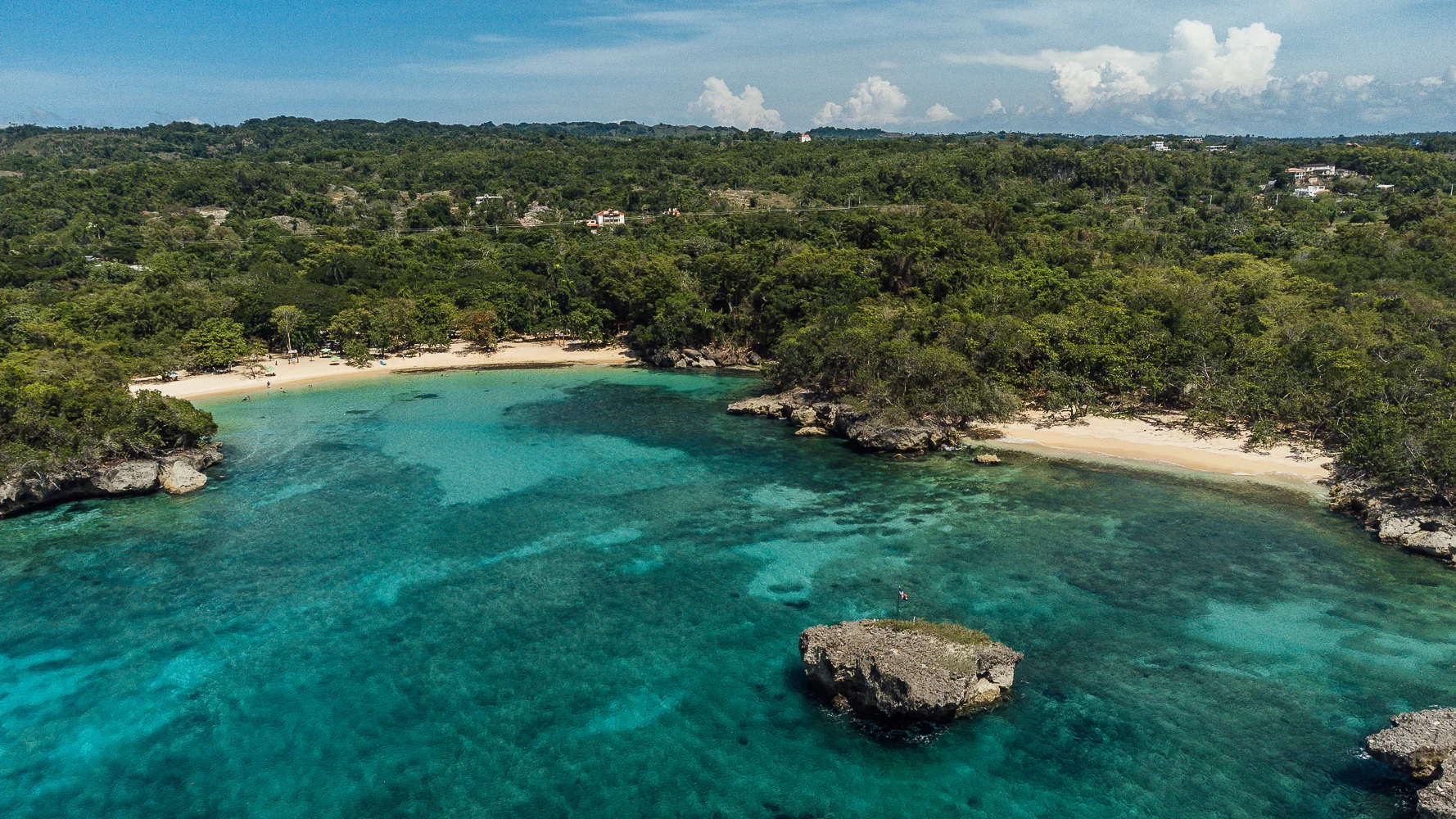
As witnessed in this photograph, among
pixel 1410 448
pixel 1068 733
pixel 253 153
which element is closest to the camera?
pixel 1068 733

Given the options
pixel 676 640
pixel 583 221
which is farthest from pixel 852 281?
pixel 583 221

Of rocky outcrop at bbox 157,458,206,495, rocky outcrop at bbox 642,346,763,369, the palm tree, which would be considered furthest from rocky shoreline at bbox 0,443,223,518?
rocky outcrop at bbox 642,346,763,369

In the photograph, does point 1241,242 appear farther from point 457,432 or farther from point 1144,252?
point 457,432

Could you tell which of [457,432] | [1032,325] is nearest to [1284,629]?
[1032,325]

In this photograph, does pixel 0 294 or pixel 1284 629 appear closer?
pixel 1284 629

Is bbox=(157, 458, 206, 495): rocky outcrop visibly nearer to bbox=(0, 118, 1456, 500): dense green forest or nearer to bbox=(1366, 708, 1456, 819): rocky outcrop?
bbox=(0, 118, 1456, 500): dense green forest

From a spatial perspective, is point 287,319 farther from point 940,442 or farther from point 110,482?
point 940,442

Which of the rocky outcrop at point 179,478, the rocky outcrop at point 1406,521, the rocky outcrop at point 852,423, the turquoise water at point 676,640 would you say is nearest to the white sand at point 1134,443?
the turquoise water at point 676,640

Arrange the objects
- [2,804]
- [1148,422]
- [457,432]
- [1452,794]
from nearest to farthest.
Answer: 1. [1452,794]
2. [2,804]
3. [1148,422]
4. [457,432]
